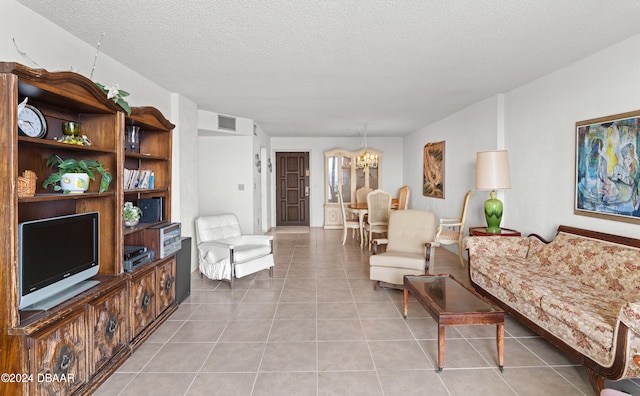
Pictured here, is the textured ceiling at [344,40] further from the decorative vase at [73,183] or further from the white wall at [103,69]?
the decorative vase at [73,183]

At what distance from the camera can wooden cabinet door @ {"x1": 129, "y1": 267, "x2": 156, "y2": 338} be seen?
8.85 feet

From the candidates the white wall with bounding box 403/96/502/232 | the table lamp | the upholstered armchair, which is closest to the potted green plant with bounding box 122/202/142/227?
the upholstered armchair

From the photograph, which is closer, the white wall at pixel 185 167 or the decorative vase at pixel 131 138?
the decorative vase at pixel 131 138

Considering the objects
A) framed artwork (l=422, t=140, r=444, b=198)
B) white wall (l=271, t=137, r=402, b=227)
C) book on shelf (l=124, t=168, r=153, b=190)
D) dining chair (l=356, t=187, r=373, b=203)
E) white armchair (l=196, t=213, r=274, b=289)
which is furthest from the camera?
white wall (l=271, t=137, r=402, b=227)

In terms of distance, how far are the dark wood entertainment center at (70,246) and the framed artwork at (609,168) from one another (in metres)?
4.09

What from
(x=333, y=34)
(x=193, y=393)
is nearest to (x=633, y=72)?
(x=333, y=34)

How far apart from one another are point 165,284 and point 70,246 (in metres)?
1.23

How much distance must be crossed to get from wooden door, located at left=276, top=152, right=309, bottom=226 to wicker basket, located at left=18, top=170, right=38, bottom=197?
25.0 feet

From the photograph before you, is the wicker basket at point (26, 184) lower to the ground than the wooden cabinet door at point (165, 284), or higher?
higher

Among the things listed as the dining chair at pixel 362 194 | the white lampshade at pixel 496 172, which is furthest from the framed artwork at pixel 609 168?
the dining chair at pixel 362 194

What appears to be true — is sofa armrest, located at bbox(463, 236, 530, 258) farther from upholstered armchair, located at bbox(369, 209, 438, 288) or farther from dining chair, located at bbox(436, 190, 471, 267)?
dining chair, located at bbox(436, 190, 471, 267)

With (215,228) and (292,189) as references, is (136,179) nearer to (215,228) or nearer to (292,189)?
(215,228)

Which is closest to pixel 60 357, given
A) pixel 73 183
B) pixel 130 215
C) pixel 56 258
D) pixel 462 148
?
pixel 56 258

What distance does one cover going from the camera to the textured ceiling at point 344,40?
7.52ft
